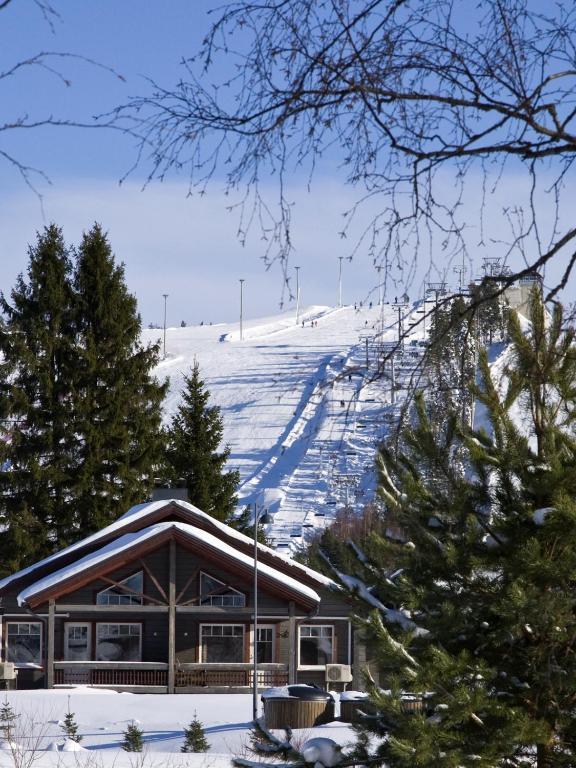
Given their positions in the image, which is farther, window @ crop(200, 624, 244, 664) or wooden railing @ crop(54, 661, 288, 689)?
window @ crop(200, 624, 244, 664)

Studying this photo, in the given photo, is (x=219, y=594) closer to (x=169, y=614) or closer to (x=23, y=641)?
(x=169, y=614)

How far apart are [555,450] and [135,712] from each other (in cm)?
1764

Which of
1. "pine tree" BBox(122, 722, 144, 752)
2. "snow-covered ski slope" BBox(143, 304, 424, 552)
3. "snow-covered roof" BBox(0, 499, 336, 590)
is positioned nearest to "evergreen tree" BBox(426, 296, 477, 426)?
"pine tree" BBox(122, 722, 144, 752)

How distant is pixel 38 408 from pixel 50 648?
44.7 feet

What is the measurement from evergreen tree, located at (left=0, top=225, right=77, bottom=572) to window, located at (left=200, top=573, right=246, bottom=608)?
9485mm

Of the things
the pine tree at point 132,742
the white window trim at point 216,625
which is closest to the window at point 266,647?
the white window trim at point 216,625

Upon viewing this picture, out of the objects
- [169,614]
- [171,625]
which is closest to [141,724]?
[171,625]

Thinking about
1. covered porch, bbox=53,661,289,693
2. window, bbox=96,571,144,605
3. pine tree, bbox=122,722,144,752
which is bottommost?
covered porch, bbox=53,661,289,693

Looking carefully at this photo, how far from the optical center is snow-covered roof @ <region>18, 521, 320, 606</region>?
31.1 metres

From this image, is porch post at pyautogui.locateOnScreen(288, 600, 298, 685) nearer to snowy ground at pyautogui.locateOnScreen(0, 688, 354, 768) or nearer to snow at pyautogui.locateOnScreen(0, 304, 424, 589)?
snow at pyautogui.locateOnScreen(0, 304, 424, 589)

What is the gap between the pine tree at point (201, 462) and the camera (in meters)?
45.2

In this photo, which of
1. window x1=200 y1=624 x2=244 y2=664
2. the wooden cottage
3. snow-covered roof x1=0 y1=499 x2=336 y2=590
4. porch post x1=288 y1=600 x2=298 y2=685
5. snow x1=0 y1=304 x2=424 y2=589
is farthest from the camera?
snow x1=0 y1=304 x2=424 y2=589

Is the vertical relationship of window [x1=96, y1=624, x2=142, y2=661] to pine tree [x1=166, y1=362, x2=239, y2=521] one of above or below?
below

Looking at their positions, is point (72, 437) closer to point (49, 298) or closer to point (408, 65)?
point (49, 298)
